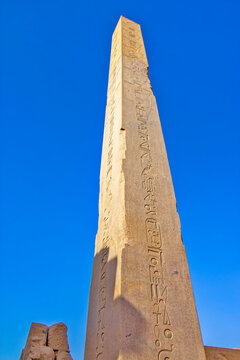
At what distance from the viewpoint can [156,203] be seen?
11.5ft

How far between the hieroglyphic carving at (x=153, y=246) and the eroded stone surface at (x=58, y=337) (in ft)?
4.13

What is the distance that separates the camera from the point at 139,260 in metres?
2.90

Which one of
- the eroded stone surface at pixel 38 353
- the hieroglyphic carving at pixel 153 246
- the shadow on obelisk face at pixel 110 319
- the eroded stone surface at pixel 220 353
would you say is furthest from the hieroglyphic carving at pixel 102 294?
the eroded stone surface at pixel 220 353

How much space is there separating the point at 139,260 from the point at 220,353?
119 cm

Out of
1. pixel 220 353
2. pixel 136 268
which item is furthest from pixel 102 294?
pixel 220 353

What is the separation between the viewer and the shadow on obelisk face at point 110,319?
2.42 m

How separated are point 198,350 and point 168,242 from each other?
3.24 feet

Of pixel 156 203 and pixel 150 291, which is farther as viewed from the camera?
pixel 156 203

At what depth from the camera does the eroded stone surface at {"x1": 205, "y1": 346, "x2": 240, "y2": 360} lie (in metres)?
2.91

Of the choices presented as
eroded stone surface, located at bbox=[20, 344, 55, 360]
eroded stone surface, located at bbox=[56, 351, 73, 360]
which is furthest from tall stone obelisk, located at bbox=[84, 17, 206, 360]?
eroded stone surface, located at bbox=[20, 344, 55, 360]

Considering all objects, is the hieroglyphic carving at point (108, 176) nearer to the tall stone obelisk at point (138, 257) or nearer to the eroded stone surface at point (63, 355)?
the tall stone obelisk at point (138, 257)

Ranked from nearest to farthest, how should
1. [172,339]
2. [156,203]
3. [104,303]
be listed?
1. [172,339]
2. [104,303]
3. [156,203]

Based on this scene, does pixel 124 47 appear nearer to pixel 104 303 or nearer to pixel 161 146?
pixel 161 146

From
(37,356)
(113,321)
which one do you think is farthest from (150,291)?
(37,356)
